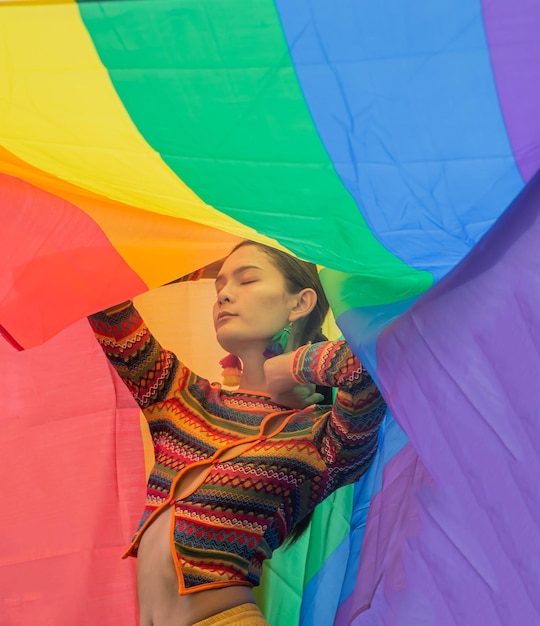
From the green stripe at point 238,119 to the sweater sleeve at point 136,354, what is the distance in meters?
0.38

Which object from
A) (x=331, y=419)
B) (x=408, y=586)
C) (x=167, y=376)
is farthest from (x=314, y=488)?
(x=408, y=586)

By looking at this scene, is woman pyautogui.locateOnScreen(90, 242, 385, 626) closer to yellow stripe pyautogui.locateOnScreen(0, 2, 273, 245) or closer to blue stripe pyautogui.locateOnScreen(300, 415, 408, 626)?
blue stripe pyautogui.locateOnScreen(300, 415, 408, 626)

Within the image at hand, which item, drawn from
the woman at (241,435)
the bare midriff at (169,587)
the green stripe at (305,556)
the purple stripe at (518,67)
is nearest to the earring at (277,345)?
the woman at (241,435)

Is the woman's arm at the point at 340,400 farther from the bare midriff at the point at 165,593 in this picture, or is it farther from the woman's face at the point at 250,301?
the bare midriff at the point at 165,593

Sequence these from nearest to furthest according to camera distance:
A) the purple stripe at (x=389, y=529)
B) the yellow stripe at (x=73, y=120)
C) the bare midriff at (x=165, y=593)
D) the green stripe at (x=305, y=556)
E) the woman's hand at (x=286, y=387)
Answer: the yellow stripe at (x=73, y=120), the purple stripe at (x=389, y=529), the bare midriff at (x=165, y=593), the woman's hand at (x=286, y=387), the green stripe at (x=305, y=556)

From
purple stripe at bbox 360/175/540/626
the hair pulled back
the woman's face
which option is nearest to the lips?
the woman's face

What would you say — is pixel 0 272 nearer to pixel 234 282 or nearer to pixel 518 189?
pixel 234 282

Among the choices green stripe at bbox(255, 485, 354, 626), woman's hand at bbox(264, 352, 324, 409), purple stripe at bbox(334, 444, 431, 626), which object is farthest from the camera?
→ green stripe at bbox(255, 485, 354, 626)

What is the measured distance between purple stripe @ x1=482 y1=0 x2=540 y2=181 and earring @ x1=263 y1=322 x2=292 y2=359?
2.41 ft

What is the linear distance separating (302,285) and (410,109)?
75 centimetres

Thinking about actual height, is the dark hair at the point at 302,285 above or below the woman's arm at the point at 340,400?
above

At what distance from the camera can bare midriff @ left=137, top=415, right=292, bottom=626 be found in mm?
1253

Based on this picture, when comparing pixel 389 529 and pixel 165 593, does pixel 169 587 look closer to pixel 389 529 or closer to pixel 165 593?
pixel 165 593

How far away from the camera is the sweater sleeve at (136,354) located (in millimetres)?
1384
